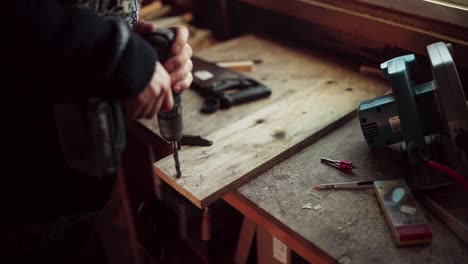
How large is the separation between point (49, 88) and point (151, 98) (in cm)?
16

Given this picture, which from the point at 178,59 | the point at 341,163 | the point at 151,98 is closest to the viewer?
the point at 151,98

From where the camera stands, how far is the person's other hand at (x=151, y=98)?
2.65 ft

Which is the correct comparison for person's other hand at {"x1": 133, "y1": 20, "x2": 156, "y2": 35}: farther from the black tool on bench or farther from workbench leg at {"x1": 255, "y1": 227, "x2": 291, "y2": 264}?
workbench leg at {"x1": 255, "y1": 227, "x2": 291, "y2": 264}

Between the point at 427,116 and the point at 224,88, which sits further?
the point at 224,88

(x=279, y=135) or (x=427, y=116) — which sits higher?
(x=427, y=116)

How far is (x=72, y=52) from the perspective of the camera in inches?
28.0

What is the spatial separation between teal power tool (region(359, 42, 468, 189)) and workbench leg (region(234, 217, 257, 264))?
459 mm

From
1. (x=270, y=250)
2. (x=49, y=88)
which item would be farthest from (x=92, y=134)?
(x=270, y=250)

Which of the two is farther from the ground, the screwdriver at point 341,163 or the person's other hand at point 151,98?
the person's other hand at point 151,98

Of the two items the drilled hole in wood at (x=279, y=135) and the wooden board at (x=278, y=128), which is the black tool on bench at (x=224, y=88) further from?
the drilled hole in wood at (x=279, y=135)

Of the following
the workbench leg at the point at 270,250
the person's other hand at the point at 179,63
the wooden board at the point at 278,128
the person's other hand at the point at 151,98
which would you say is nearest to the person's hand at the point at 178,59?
the person's other hand at the point at 179,63

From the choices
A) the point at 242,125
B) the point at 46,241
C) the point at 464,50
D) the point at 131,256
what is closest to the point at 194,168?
the point at 242,125

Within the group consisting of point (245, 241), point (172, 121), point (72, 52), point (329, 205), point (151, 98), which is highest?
point (72, 52)

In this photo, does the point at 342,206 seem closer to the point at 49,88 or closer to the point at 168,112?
the point at 168,112
